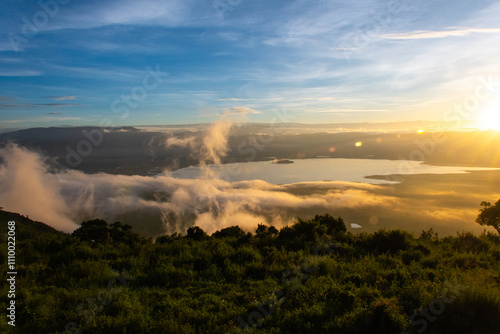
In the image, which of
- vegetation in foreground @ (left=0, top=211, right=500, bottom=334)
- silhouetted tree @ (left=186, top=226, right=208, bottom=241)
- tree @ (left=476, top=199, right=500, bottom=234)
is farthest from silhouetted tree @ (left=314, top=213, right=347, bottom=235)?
tree @ (left=476, top=199, right=500, bottom=234)

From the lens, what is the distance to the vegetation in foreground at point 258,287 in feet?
19.8

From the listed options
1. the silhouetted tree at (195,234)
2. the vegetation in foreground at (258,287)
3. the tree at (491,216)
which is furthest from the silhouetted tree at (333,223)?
the tree at (491,216)

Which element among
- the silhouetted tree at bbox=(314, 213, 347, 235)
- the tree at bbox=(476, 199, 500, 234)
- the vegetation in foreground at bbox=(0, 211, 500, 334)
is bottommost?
the tree at bbox=(476, 199, 500, 234)

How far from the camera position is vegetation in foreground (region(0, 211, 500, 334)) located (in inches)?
238

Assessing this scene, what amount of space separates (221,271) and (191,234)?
7.28 meters

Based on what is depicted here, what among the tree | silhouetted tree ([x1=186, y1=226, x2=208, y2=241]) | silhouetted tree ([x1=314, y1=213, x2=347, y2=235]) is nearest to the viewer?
silhouetted tree ([x1=186, y1=226, x2=208, y2=241])

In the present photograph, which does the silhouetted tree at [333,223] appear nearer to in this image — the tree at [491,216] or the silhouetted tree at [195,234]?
the silhouetted tree at [195,234]

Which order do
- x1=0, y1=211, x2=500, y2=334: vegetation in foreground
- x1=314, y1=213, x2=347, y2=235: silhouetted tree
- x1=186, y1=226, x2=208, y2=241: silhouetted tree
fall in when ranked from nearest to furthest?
x1=0, y1=211, x2=500, y2=334: vegetation in foreground → x1=186, y1=226, x2=208, y2=241: silhouetted tree → x1=314, y1=213, x2=347, y2=235: silhouetted tree

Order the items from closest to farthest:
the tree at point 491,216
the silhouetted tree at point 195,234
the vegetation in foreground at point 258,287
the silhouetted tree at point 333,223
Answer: the vegetation in foreground at point 258,287 < the silhouetted tree at point 195,234 < the silhouetted tree at point 333,223 < the tree at point 491,216

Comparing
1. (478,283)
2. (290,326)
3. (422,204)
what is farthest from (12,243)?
(422,204)

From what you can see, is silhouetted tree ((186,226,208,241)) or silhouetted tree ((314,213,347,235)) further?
silhouetted tree ((314,213,347,235))

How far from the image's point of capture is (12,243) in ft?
35.2

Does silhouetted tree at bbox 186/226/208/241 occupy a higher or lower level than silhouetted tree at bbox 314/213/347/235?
lower

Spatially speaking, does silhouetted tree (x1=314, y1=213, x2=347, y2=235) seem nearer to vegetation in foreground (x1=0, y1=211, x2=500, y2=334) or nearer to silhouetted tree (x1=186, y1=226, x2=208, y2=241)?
vegetation in foreground (x1=0, y1=211, x2=500, y2=334)
